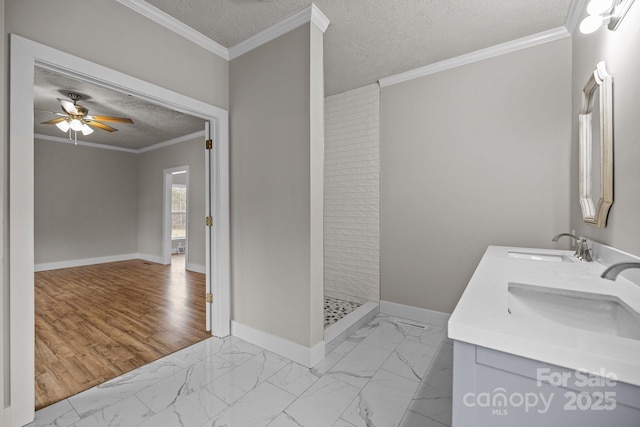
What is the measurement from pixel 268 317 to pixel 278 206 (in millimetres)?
923

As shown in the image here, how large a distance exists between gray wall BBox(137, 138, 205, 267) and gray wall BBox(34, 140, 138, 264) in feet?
0.90

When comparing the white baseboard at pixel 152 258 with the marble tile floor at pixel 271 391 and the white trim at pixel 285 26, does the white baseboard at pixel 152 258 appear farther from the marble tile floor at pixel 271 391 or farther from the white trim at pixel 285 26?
the white trim at pixel 285 26

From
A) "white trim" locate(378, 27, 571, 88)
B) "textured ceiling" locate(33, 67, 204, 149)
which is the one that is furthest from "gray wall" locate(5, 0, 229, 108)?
"white trim" locate(378, 27, 571, 88)

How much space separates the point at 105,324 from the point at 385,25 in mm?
A: 3764

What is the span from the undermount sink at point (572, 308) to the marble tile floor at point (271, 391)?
2.91ft

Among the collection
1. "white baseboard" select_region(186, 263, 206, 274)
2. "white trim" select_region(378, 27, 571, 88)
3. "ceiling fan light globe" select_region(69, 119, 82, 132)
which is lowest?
"white baseboard" select_region(186, 263, 206, 274)

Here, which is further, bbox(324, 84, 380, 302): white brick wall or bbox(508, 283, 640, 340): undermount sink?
bbox(324, 84, 380, 302): white brick wall

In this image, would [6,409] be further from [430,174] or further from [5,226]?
[430,174]

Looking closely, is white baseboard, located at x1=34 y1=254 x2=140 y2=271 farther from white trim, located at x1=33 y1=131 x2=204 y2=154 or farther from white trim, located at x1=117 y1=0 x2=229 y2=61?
white trim, located at x1=117 y1=0 x2=229 y2=61

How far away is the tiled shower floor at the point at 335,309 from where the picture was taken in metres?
2.95

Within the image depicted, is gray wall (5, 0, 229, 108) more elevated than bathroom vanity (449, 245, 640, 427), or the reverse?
gray wall (5, 0, 229, 108)

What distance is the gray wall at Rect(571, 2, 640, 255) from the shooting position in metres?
1.25

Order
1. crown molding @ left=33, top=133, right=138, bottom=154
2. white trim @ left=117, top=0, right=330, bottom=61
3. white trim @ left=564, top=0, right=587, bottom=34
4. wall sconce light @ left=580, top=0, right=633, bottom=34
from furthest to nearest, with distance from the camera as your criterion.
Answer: crown molding @ left=33, top=133, right=138, bottom=154, white trim @ left=117, top=0, right=330, bottom=61, white trim @ left=564, top=0, right=587, bottom=34, wall sconce light @ left=580, top=0, right=633, bottom=34

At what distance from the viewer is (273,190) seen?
235cm
